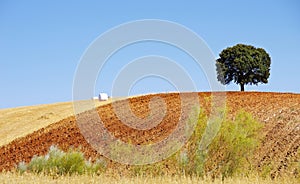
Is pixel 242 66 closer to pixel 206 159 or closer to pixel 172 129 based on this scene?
pixel 172 129

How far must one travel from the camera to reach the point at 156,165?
555 inches

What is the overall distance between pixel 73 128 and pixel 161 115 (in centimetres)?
403

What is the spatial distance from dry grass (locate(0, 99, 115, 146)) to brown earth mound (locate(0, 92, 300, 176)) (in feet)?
4.37

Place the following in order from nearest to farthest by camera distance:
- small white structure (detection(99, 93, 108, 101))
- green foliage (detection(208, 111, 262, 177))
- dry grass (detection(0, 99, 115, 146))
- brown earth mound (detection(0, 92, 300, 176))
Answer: green foliage (detection(208, 111, 262, 177))
brown earth mound (detection(0, 92, 300, 176))
dry grass (detection(0, 99, 115, 146))
small white structure (detection(99, 93, 108, 101))

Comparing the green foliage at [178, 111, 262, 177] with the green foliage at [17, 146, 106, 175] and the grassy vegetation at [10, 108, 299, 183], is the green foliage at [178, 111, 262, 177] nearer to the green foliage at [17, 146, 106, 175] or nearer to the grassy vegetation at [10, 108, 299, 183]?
the grassy vegetation at [10, 108, 299, 183]

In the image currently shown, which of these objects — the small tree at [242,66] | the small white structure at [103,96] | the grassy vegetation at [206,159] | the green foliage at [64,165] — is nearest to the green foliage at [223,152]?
the grassy vegetation at [206,159]

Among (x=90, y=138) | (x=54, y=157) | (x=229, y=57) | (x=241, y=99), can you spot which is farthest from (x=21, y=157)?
(x=229, y=57)

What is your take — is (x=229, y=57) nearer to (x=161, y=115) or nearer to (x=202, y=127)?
(x=161, y=115)

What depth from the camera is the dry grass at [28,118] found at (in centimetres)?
2502

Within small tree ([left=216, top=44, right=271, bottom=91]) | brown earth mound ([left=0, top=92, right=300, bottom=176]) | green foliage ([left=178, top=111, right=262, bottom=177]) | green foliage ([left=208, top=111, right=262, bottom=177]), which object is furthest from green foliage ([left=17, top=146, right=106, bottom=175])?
small tree ([left=216, top=44, right=271, bottom=91])

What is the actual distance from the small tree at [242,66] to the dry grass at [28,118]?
414 inches

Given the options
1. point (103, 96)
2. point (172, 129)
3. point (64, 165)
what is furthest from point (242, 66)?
point (64, 165)

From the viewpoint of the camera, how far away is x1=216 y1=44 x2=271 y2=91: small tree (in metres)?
36.3

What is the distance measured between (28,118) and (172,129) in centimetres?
1226
